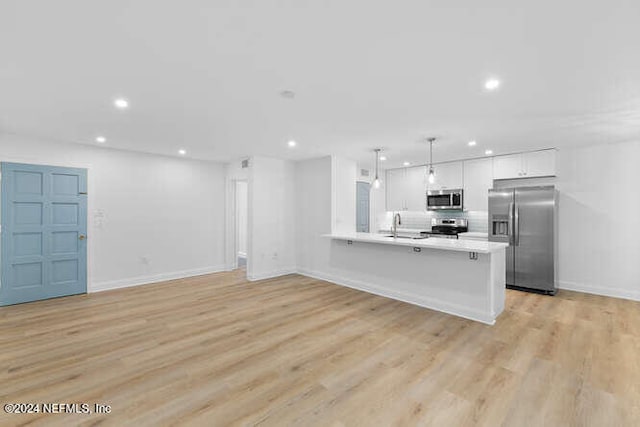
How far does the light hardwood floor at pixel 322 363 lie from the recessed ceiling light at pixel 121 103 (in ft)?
8.29

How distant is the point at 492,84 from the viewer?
258 centimetres

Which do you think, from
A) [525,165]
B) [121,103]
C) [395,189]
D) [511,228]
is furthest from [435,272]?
[121,103]

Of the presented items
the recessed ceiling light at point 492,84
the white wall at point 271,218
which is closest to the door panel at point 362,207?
the white wall at point 271,218

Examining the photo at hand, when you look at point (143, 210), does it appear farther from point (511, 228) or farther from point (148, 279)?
point (511, 228)

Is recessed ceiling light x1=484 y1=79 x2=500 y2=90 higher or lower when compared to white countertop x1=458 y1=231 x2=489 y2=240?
higher

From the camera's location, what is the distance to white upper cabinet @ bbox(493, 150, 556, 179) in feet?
16.9

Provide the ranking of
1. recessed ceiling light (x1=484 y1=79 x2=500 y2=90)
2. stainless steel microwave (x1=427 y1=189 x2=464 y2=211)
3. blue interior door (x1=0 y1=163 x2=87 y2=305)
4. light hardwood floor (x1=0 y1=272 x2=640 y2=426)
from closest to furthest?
light hardwood floor (x1=0 y1=272 x2=640 y2=426) < recessed ceiling light (x1=484 y1=79 x2=500 y2=90) < blue interior door (x1=0 y1=163 x2=87 y2=305) < stainless steel microwave (x1=427 y1=189 x2=464 y2=211)

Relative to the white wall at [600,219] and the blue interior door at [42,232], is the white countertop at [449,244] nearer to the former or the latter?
the white wall at [600,219]

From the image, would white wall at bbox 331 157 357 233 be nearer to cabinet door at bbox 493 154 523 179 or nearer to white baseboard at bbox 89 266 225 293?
cabinet door at bbox 493 154 523 179

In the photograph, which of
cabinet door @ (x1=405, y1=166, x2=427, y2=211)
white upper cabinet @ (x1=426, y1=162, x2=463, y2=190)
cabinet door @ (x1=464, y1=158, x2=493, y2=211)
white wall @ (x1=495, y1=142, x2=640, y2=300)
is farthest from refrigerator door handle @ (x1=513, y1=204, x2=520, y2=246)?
cabinet door @ (x1=405, y1=166, x2=427, y2=211)

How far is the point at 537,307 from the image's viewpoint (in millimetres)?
4207

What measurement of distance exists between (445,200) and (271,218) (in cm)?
378

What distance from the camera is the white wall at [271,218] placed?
5957 mm

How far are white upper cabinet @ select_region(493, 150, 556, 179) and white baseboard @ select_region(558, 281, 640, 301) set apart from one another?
1961mm
